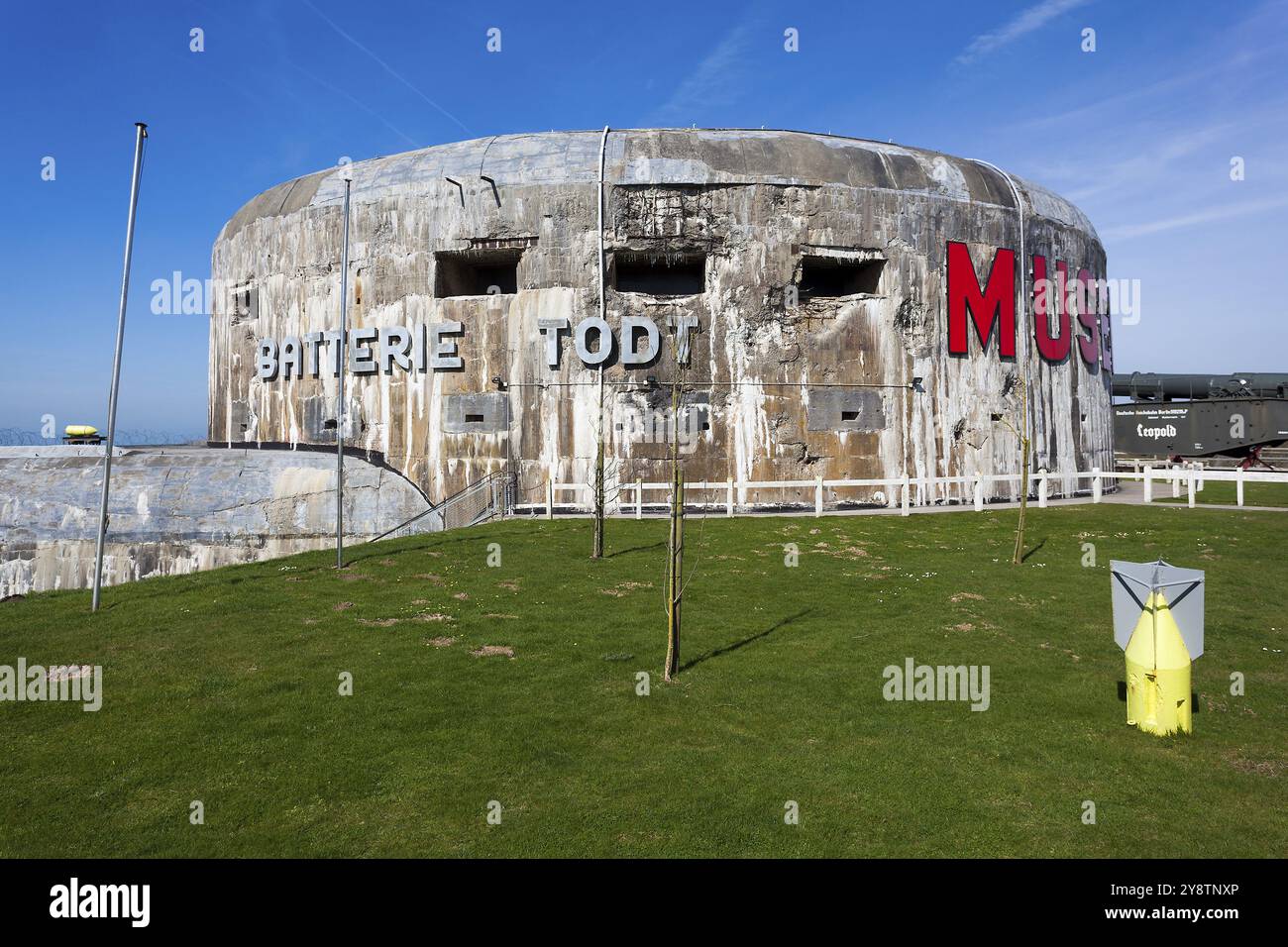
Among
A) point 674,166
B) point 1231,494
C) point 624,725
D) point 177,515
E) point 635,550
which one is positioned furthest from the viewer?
point 1231,494

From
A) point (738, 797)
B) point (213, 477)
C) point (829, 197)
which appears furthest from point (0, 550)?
point (829, 197)

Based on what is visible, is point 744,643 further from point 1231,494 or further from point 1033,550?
point 1231,494

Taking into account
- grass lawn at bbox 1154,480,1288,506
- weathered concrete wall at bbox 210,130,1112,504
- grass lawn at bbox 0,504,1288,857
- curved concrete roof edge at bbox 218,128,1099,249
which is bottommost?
grass lawn at bbox 0,504,1288,857

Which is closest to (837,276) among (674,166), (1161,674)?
(674,166)

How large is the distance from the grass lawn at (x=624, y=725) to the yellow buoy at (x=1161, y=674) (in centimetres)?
27

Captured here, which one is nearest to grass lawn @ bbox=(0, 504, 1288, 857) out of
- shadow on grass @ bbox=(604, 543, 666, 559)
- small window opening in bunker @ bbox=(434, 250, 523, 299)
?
shadow on grass @ bbox=(604, 543, 666, 559)

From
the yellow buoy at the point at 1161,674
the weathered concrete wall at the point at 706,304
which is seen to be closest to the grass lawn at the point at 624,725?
the yellow buoy at the point at 1161,674

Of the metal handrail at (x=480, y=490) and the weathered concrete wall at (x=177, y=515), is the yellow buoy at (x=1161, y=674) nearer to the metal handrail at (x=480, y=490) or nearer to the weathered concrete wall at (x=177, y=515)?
the metal handrail at (x=480, y=490)

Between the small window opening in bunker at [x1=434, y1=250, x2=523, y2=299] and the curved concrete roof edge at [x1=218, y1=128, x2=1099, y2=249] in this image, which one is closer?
the curved concrete roof edge at [x1=218, y1=128, x2=1099, y2=249]

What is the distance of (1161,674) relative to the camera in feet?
23.5

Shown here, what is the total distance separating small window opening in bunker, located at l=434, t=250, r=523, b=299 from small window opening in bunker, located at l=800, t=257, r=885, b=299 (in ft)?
27.3

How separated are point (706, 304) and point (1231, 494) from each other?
16.5 metres

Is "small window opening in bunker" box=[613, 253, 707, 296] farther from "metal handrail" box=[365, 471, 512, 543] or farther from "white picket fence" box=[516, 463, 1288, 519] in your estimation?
"metal handrail" box=[365, 471, 512, 543]

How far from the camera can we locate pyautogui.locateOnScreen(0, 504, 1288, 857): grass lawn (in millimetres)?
5605
